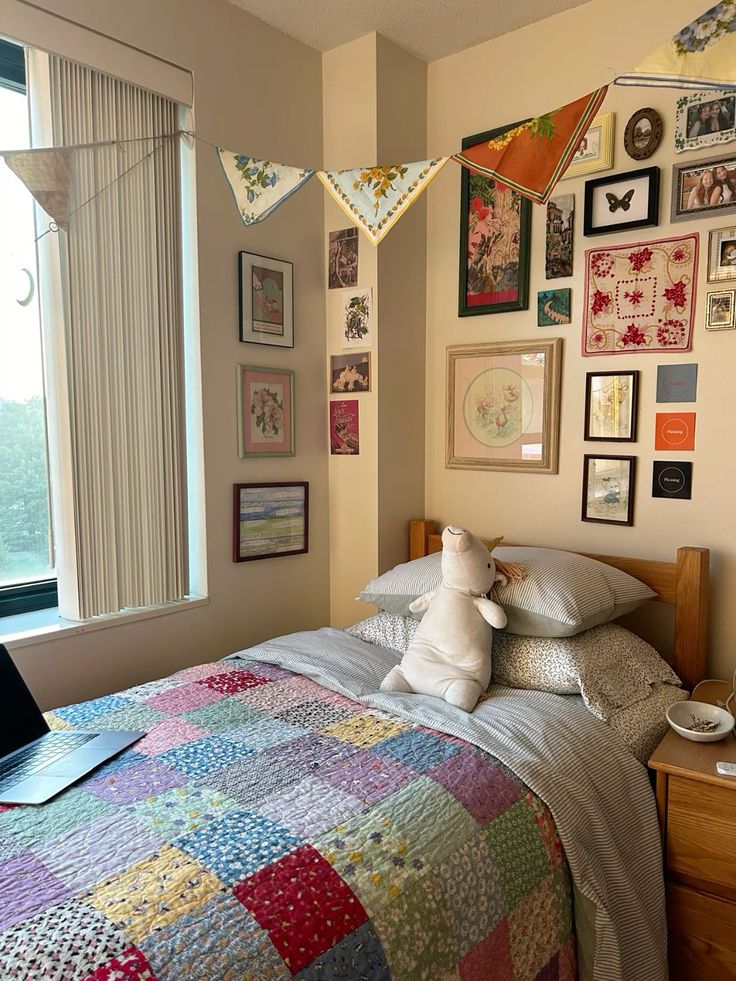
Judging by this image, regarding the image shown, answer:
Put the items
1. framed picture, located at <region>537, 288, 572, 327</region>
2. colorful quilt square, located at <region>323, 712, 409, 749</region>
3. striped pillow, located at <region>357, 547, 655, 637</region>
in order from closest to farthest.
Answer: colorful quilt square, located at <region>323, 712, 409, 749</region>
striped pillow, located at <region>357, 547, 655, 637</region>
framed picture, located at <region>537, 288, 572, 327</region>

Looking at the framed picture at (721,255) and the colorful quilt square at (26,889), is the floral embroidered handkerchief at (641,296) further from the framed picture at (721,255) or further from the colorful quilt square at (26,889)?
the colorful quilt square at (26,889)

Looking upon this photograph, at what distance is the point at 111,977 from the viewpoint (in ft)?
3.00

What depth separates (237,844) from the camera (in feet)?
3.87

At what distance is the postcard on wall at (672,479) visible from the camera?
2117 mm

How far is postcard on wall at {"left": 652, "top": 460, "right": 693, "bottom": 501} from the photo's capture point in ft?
6.95

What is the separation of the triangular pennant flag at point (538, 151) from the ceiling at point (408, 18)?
837mm

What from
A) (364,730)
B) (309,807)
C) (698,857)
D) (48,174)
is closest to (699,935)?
(698,857)

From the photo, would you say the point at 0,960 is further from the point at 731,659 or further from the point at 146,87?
the point at 146,87

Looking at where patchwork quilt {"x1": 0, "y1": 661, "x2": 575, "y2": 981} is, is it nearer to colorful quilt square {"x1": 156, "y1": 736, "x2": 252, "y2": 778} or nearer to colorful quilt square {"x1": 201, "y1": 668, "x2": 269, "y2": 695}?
colorful quilt square {"x1": 156, "y1": 736, "x2": 252, "y2": 778}

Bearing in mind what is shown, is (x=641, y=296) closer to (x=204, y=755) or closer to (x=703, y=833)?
(x=703, y=833)

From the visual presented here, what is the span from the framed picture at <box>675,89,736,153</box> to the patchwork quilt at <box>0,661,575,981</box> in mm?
1808

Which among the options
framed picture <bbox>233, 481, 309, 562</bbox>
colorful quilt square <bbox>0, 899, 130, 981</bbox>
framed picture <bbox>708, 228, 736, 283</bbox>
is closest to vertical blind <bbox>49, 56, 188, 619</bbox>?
framed picture <bbox>233, 481, 309, 562</bbox>

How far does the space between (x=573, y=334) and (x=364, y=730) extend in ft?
4.79

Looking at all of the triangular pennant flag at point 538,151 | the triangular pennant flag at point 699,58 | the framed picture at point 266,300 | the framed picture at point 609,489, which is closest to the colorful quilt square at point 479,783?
the framed picture at point 609,489
